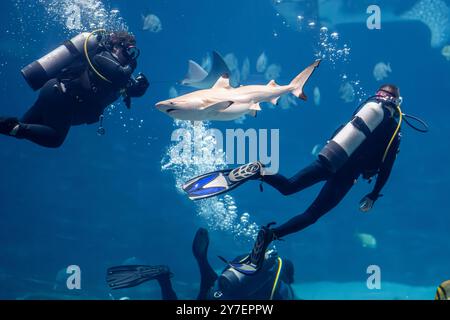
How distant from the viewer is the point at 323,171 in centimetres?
566

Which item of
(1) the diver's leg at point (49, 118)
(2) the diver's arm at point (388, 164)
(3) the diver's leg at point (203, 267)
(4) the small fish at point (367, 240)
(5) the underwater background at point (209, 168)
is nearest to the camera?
(2) the diver's arm at point (388, 164)

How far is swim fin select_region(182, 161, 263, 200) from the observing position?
18.2ft

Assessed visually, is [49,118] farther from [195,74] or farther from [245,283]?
[195,74]

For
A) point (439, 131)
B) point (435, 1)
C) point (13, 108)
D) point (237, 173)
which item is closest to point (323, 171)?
point (237, 173)

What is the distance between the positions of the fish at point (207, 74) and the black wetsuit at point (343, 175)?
7171 mm

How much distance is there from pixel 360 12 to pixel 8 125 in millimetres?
16089

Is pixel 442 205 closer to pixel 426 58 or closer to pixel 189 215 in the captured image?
pixel 426 58

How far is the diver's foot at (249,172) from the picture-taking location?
5527 millimetres

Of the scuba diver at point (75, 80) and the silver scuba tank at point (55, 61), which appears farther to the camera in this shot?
the silver scuba tank at point (55, 61)

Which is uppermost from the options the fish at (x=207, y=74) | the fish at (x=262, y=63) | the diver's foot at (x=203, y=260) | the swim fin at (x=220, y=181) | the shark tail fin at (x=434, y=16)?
the shark tail fin at (x=434, y=16)

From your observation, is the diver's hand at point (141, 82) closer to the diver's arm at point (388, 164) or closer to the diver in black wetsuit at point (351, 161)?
the diver in black wetsuit at point (351, 161)

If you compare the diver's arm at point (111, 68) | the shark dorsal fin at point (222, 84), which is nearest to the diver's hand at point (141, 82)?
the diver's arm at point (111, 68)

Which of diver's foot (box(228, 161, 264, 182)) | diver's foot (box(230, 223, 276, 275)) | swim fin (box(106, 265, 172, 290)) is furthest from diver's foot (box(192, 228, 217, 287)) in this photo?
diver's foot (box(228, 161, 264, 182))

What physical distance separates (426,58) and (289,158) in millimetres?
8645
